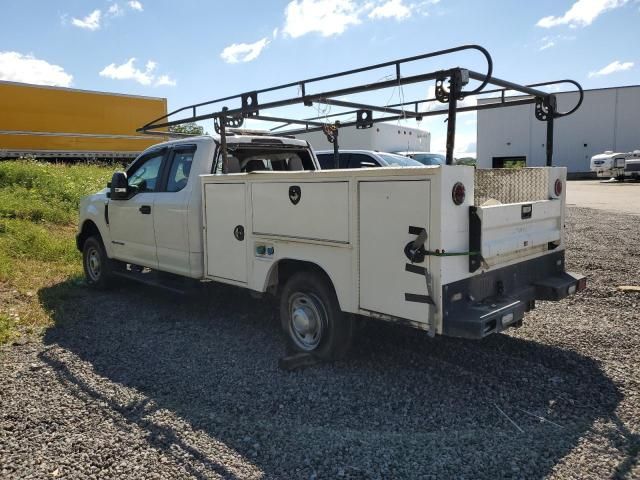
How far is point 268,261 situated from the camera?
4812 mm

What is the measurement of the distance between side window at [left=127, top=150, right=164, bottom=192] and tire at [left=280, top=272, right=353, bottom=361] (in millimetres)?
2554

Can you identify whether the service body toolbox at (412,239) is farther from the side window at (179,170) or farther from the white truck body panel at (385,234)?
the side window at (179,170)

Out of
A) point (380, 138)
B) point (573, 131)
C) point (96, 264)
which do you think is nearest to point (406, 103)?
point (96, 264)

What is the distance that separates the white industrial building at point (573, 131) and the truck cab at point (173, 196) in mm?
36275

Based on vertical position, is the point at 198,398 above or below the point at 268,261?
below

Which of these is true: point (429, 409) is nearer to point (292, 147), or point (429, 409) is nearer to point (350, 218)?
point (350, 218)

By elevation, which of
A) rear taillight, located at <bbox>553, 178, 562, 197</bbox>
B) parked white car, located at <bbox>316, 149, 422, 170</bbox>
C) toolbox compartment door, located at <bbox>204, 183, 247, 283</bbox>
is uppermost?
parked white car, located at <bbox>316, 149, 422, 170</bbox>

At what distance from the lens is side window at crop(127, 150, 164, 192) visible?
634 centimetres

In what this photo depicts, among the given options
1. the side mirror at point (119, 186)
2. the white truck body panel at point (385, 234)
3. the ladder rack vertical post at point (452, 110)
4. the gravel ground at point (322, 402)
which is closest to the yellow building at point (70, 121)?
the side mirror at point (119, 186)

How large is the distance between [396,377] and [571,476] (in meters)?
1.59

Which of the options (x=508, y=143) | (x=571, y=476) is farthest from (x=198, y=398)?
(x=508, y=143)

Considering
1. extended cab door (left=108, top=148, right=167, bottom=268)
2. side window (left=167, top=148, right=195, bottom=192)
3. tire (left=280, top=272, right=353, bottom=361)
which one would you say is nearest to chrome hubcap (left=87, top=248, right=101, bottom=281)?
extended cab door (left=108, top=148, right=167, bottom=268)

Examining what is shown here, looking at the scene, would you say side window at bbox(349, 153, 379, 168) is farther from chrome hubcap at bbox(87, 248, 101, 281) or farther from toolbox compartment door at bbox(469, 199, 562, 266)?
toolbox compartment door at bbox(469, 199, 562, 266)

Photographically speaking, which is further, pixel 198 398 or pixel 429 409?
pixel 198 398
